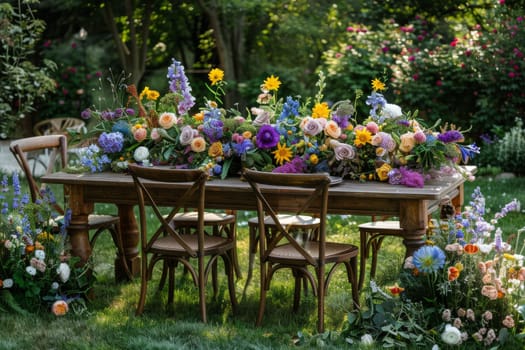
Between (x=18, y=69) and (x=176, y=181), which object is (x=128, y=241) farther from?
(x=18, y=69)

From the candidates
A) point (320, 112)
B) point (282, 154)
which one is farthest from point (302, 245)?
point (320, 112)

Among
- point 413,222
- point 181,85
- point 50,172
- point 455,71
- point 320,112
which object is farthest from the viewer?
point 455,71

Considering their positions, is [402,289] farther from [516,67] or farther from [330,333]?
[516,67]

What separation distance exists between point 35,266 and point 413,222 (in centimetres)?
234

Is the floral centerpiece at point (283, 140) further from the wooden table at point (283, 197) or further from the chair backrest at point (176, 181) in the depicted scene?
the chair backrest at point (176, 181)

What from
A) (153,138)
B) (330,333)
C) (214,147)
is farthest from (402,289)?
(153,138)

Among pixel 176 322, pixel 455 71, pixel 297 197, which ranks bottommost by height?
pixel 176 322

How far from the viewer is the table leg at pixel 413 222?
473cm

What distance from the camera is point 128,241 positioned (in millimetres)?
6363

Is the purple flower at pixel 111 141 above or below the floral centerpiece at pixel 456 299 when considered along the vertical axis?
above

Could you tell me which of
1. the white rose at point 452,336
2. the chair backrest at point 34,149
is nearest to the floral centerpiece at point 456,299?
the white rose at point 452,336

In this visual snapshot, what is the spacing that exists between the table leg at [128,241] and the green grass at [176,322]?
120mm

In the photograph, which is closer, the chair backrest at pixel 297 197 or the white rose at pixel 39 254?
the chair backrest at pixel 297 197

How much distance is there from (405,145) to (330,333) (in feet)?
3.90
